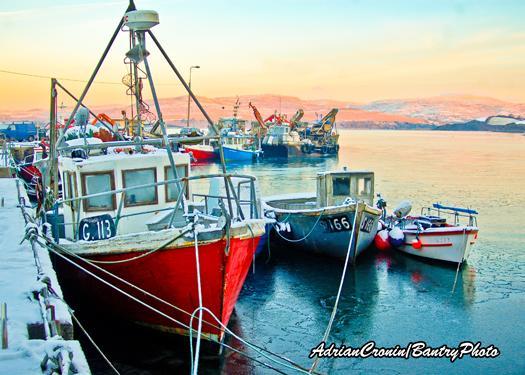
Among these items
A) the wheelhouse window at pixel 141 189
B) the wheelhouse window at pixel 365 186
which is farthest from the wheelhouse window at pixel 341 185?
the wheelhouse window at pixel 141 189

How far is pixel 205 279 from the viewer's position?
384 inches

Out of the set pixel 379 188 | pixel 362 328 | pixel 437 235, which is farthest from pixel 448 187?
pixel 362 328

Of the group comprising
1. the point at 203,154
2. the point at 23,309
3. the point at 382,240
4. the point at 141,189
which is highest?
the point at 141,189

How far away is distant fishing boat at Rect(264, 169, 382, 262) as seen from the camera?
16.6m

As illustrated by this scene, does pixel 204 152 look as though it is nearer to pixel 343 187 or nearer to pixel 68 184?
pixel 343 187

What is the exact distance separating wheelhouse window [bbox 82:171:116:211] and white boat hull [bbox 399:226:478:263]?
10.6 metres

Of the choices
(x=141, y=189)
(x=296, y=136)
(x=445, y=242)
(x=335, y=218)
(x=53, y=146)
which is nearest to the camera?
(x=141, y=189)

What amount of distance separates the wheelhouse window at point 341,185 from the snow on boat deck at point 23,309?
10.3 m

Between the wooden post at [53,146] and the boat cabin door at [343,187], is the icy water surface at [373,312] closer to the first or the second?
the boat cabin door at [343,187]

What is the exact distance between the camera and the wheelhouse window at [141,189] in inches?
455

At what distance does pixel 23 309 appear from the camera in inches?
261

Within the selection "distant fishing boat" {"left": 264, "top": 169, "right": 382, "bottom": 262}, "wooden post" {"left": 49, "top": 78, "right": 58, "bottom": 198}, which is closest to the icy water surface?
"distant fishing boat" {"left": 264, "top": 169, "right": 382, "bottom": 262}

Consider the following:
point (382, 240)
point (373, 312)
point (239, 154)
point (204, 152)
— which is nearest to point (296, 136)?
point (239, 154)

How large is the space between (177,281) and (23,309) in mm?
3501
